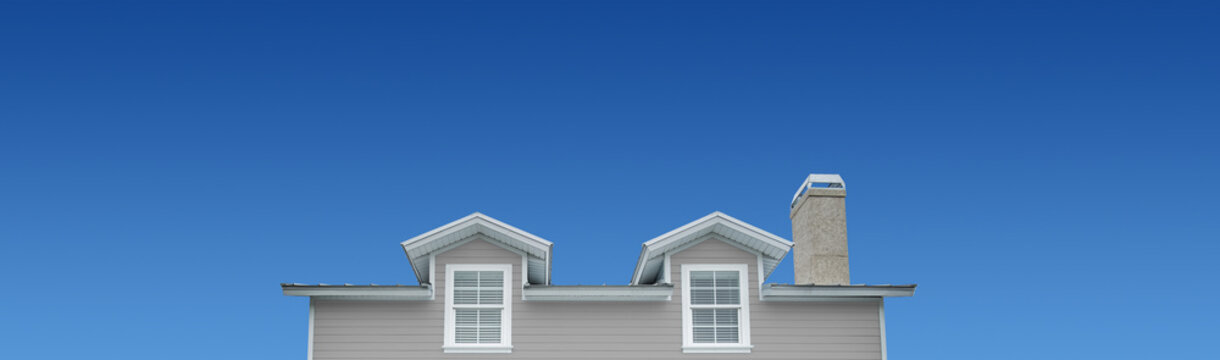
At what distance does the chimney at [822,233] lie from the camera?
66.2ft

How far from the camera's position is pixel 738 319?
19000mm

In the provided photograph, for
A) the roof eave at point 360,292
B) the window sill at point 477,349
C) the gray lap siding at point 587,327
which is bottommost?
the window sill at point 477,349

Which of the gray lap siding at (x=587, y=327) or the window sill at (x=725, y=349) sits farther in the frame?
the window sill at (x=725, y=349)

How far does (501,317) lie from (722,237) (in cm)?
438

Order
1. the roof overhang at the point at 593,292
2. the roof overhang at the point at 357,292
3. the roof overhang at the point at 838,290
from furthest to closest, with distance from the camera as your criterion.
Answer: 1. the roof overhang at the point at 838,290
2. the roof overhang at the point at 593,292
3. the roof overhang at the point at 357,292

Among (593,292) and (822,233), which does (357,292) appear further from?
(822,233)

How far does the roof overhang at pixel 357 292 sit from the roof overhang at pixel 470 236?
0.46m

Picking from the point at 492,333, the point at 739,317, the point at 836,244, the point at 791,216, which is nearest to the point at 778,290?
the point at 739,317

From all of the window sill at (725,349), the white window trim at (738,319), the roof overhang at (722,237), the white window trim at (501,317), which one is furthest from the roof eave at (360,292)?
the window sill at (725,349)

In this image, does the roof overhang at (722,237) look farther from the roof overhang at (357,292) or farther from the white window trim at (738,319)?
the roof overhang at (357,292)

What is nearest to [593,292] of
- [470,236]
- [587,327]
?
[587,327]

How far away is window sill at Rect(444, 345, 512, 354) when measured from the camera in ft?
60.4

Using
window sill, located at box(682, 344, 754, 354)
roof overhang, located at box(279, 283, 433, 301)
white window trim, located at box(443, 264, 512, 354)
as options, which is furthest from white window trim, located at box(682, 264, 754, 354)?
roof overhang, located at box(279, 283, 433, 301)

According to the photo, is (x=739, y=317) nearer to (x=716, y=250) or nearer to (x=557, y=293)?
(x=716, y=250)
